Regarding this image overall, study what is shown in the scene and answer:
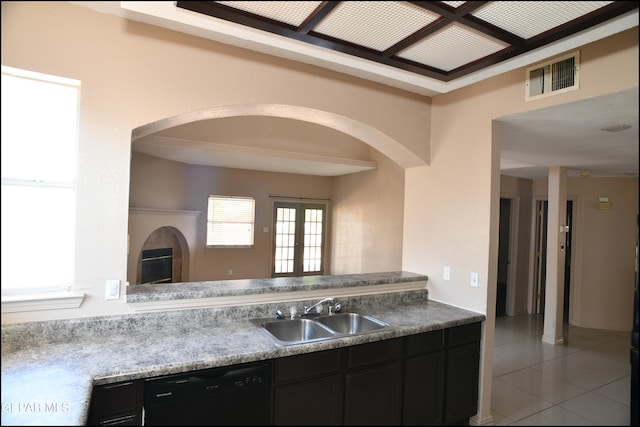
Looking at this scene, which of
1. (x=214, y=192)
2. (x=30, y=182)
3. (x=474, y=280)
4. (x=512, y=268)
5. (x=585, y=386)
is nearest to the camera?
(x=30, y=182)

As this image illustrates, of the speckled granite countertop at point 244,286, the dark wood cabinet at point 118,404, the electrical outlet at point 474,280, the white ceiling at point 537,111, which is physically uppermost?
the white ceiling at point 537,111

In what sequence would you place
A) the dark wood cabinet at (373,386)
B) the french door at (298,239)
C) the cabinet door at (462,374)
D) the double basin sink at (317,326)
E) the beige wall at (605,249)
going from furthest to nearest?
the french door at (298,239) < the cabinet door at (462,374) < the double basin sink at (317,326) < the dark wood cabinet at (373,386) < the beige wall at (605,249)

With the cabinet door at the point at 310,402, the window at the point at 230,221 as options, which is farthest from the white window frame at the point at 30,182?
the window at the point at 230,221

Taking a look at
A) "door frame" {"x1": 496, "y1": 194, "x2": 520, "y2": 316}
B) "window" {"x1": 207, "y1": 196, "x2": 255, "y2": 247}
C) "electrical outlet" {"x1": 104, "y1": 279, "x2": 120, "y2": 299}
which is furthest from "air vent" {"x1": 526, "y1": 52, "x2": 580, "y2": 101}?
"window" {"x1": 207, "y1": 196, "x2": 255, "y2": 247}

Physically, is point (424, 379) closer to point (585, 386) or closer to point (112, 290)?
point (585, 386)

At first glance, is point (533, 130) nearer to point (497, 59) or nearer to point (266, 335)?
point (497, 59)

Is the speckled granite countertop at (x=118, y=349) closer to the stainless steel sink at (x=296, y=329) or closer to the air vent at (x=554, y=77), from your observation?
the stainless steel sink at (x=296, y=329)

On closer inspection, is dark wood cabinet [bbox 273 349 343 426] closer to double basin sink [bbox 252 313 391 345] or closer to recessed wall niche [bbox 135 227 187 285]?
double basin sink [bbox 252 313 391 345]

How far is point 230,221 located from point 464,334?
585cm

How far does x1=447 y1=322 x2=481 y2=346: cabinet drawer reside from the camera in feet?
7.02

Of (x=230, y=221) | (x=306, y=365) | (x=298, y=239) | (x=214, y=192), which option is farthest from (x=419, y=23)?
(x=298, y=239)

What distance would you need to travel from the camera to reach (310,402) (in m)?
1.50

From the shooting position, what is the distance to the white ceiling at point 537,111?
80cm

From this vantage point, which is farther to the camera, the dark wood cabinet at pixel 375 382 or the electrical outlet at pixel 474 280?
the electrical outlet at pixel 474 280
